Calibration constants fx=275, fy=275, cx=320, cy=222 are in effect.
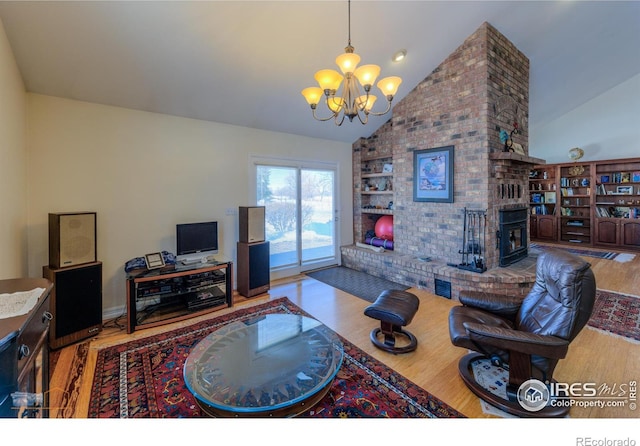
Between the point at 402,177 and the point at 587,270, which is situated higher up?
the point at 402,177

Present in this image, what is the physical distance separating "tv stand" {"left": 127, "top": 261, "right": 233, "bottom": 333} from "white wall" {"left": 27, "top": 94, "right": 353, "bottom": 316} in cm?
45

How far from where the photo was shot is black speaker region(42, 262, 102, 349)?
249 cm

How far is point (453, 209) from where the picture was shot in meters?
3.88

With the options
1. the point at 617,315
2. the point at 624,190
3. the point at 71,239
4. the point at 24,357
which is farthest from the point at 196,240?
the point at 624,190

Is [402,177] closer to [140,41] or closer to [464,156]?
[464,156]

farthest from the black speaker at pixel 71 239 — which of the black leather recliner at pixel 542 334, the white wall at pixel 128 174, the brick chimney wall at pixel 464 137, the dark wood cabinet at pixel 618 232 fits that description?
the dark wood cabinet at pixel 618 232

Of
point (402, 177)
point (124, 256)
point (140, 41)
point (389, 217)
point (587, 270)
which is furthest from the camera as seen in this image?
point (389, 217)

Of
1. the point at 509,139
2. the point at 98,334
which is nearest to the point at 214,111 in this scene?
the point at 98,334

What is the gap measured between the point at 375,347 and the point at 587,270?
1.65 meters

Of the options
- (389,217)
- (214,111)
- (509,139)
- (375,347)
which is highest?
(214,111)

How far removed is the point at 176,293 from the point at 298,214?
231 centimetres

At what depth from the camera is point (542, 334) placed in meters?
1.79

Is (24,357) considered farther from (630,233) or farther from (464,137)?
(630,233)

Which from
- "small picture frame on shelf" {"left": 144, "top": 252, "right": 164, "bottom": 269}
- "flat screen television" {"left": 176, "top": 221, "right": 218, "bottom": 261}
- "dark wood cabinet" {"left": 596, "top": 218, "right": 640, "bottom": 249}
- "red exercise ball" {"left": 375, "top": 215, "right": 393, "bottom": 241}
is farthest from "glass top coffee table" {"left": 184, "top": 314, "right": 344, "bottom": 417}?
"dark wood cabinet" {"left": 596, "top": 218, "right": 640, "bottom": 249}
